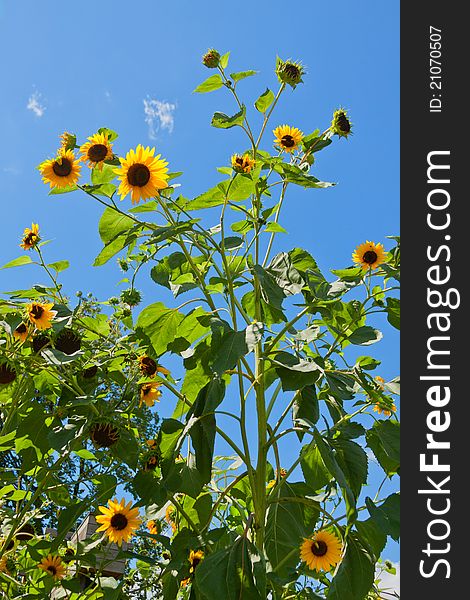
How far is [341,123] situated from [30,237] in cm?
83

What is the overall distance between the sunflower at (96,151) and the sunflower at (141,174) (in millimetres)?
91

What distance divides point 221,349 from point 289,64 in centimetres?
81

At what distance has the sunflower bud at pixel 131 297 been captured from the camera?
1.58 meters

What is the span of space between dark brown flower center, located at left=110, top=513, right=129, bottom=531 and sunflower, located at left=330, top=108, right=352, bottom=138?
1.06m

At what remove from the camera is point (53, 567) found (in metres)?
1.65

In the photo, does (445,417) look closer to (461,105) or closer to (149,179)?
(461,105)

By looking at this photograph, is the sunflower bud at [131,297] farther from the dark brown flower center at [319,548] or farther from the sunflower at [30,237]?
the dark brown flower center at [319,548]

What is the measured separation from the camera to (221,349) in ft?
4.19

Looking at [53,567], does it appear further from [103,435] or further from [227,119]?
[227,119]

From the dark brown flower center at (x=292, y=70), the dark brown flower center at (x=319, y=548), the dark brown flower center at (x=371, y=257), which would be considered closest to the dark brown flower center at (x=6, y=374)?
the dark brown flower center at (x=319, y=548)

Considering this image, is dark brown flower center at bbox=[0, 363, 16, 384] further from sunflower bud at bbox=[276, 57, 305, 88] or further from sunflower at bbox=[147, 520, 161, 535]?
sunflower bud at bbox=[276, 57, 305, 88]

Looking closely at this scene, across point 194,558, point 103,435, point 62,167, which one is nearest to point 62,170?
point 62,167

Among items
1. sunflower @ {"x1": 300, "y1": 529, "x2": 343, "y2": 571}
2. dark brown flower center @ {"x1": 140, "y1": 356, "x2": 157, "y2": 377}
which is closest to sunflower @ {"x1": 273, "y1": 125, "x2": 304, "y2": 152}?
dark brown flower center @ {"x1": 140, "y1": 356, "x2": 157, "y2": 377}

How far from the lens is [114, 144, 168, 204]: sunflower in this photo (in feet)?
4.53
